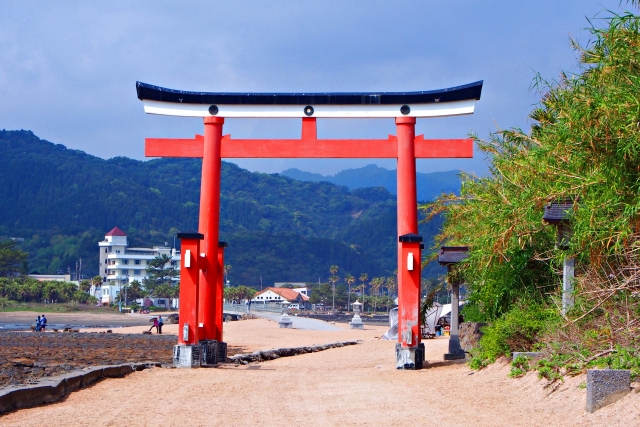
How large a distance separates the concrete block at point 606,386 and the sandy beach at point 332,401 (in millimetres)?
109

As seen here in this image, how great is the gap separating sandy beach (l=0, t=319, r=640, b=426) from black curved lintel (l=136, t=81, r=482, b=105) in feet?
20.8

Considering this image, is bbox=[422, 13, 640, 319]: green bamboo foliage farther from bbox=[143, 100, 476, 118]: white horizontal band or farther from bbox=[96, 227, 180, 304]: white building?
bbox=[96, 227, 180, 304]: white building

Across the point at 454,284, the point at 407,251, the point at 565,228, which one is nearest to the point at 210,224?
the point at 407,251

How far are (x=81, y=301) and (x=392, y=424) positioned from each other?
11296cm

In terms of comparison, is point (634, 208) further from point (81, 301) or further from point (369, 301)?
point (369, 301)

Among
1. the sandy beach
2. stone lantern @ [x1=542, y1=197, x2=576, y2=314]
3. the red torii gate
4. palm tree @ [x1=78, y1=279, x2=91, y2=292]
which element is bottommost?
the sandy beach

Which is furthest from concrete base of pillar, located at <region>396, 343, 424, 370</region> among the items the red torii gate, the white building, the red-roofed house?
the red-roofed house

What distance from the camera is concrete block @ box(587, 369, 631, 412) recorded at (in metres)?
8.56

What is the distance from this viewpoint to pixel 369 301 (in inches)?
5709

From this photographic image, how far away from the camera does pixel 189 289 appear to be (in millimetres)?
17656

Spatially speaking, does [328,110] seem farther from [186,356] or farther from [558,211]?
[558,211]

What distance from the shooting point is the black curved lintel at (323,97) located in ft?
60.9

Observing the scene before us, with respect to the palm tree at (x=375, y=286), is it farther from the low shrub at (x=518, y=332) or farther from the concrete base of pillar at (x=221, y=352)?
the low shrub at (x=518, y=332)

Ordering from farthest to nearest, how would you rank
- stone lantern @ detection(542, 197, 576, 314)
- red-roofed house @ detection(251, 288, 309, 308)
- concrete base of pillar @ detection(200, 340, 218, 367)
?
red-roofed house @ detection(251, 288, 309, 308) → concrete base of pillar @ detection(200, 340, 218, 367) → stone lantern @ detection(542, 197, 576, 314)
